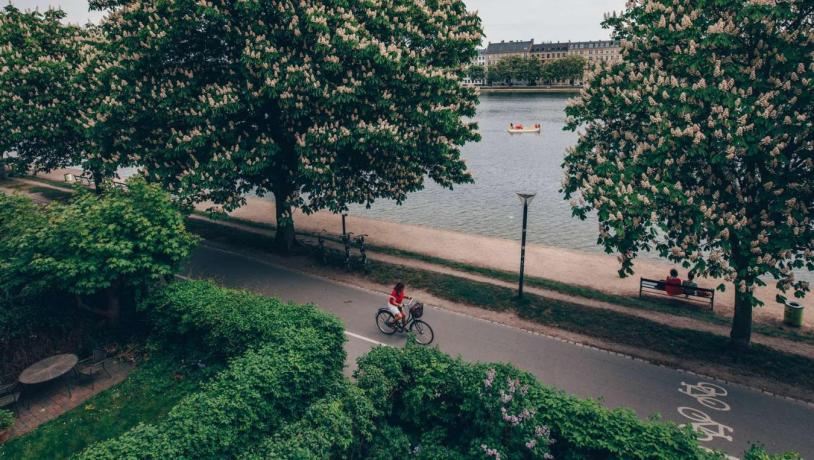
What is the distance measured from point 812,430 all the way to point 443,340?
9.15 metres

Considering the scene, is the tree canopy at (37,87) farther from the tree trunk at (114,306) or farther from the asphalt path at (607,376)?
the asphalt path at (607,376)

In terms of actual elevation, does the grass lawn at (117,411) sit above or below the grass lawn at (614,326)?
below

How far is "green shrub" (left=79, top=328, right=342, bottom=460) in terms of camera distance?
8188 mm

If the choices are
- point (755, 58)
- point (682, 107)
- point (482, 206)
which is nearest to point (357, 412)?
point (682, 107)

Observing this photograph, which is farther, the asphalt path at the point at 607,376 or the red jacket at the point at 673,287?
the red jacket at the point at 673,287

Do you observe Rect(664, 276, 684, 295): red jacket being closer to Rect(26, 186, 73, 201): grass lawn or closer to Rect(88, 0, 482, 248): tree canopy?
Rect(88, 0, 482, 248): tree canopy

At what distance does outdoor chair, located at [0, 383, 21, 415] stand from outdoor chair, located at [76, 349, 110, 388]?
1304 millimetres

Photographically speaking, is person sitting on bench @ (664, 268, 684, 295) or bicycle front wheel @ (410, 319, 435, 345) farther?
person sitting on bench @ (664, 268, 684, 295)

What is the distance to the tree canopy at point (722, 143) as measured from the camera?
38.1ft

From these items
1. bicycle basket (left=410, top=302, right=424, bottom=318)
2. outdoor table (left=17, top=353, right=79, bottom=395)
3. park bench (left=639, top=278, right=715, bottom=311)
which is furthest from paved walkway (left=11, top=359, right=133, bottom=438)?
park bench (left=639, top=278, right=715, bottom=311)

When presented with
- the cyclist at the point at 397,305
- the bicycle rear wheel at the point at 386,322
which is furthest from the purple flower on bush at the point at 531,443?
the bicycle rear wheel at the point at 386,322

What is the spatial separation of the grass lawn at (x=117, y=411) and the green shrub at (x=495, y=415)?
4.65 m

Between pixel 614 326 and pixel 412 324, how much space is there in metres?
6.65

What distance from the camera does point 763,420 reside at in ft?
38.7
